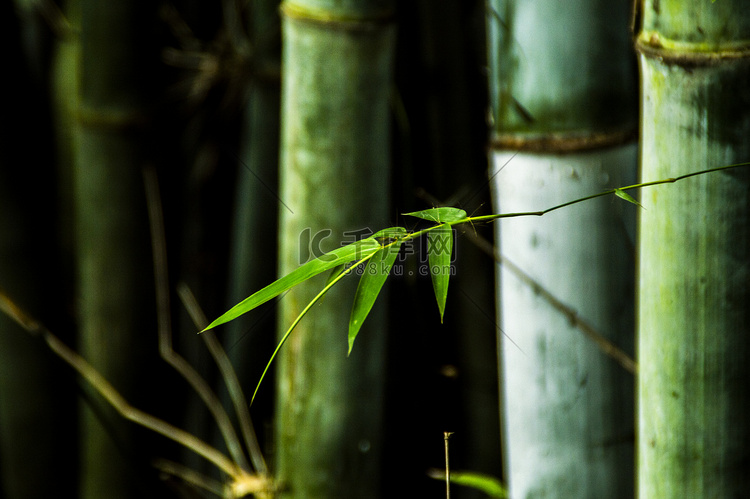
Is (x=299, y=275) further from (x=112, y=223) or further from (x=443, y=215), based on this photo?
(x=112, y=223)

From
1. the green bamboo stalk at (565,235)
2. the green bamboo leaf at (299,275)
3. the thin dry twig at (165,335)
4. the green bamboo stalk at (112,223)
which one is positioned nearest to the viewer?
the green bamboo leaf at (299,275)

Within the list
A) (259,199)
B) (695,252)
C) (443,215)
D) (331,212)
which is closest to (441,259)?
(443,215)

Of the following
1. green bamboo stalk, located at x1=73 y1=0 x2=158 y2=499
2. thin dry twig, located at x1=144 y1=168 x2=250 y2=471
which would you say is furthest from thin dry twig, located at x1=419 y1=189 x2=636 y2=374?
green bamboo stalk, located at x1=73 y1=0 x2=158 y2=499

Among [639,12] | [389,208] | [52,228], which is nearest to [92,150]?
[52,228]

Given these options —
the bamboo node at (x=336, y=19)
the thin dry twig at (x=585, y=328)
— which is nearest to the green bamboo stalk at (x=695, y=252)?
the thin dry twig at (x=585, y=328)

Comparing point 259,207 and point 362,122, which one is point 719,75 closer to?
point 362,122

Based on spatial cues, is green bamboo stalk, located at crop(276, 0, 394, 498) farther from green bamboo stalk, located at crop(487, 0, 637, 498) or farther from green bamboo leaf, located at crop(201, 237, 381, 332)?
green bamboo leaf, located at crop(201, 237, 381, 332)

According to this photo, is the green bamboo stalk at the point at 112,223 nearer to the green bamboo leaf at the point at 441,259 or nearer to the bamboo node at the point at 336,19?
the bamboo node at the point at 336,19
